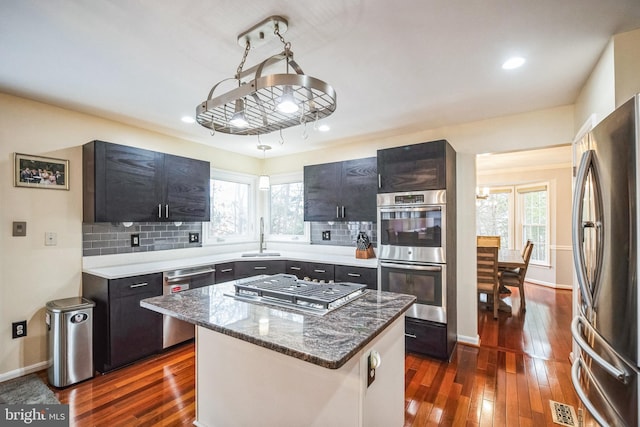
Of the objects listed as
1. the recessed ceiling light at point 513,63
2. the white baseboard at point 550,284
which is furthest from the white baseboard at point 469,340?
the white baseboard at point 550,284

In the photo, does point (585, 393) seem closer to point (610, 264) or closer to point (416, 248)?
point (610, 264)

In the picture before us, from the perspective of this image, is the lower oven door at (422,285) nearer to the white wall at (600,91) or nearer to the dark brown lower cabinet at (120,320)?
the white wall at (600,91)

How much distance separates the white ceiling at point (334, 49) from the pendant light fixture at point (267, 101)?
3.6 inches

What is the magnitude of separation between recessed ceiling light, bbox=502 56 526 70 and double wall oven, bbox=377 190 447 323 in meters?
1.10

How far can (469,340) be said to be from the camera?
3.15 m

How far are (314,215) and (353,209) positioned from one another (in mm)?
589

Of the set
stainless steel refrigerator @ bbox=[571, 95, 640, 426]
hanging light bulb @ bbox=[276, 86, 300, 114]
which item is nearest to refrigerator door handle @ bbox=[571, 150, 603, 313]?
stainless steel refrigerator @ bbox=[571, 95, 640, 426]

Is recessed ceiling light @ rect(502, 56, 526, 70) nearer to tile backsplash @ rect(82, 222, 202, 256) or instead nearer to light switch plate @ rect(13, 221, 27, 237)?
tile backsplash @ rect(82, 222, 202, 256)

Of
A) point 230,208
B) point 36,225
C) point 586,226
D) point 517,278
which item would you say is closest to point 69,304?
point 36,225

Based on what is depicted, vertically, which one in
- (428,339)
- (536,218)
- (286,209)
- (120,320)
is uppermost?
(286,209)

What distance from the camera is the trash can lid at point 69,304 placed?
94.1 inches

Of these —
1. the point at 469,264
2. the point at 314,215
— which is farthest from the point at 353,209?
the point at 469,264

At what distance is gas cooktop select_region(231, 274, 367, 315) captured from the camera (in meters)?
1.49

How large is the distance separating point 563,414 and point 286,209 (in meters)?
3.70
